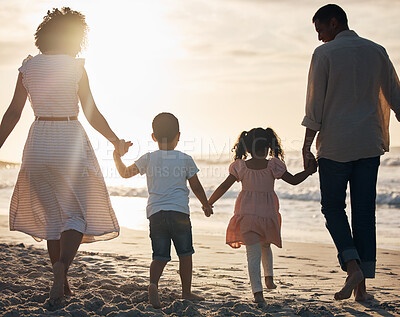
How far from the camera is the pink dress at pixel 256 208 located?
15.2 feet

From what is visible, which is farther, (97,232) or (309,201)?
(309,201)

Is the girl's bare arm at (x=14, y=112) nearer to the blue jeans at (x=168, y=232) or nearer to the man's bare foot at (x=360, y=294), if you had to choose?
the blue jeans at (x=168, y=232)

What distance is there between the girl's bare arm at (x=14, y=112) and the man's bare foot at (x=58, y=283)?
3.20 feet

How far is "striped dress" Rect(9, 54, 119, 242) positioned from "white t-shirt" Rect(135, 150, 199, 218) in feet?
1.13

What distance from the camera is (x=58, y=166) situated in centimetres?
399

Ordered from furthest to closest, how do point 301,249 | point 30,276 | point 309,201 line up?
point 309,201
point 301,249
point 30,276

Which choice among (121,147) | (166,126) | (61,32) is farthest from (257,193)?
(61,32)

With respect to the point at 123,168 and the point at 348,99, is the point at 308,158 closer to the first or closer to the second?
the point at 348,99

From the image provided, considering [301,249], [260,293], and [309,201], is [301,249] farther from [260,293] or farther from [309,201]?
[309,201]

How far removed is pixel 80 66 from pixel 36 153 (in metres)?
0.68

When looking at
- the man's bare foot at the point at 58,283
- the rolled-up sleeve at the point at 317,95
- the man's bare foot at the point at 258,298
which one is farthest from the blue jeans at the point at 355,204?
the man's bare foot at the point at 58,283

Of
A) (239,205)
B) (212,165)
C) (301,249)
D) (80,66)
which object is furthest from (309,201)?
(212,165)

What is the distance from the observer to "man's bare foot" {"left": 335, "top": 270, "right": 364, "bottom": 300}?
13.1 ft

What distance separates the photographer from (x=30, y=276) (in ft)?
17.0
